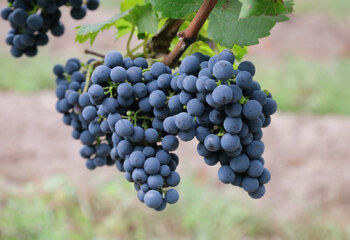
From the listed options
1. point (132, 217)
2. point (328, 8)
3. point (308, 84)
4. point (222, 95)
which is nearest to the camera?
point (222, 95)

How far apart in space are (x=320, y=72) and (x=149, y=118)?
5240 mm

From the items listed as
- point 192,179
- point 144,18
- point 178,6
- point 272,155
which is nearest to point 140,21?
point 144,18

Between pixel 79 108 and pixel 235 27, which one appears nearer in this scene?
pixel 235 27

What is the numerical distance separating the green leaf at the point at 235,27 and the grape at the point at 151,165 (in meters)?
0.22

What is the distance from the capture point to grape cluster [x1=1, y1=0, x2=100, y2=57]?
2.83 feet

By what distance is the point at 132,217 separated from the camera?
3045 millimetres

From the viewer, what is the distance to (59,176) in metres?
3.46

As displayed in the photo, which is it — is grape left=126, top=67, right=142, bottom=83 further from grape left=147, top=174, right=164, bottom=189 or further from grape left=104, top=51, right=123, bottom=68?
grape left=147, top=174, right=164, bottom=189

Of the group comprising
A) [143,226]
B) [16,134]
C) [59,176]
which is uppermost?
[143,226]

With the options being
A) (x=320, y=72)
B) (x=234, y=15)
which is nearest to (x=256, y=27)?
(x=234, y=15)

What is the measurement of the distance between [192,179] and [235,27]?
2.86 metres

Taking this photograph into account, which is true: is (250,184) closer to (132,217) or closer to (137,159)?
(137,159)

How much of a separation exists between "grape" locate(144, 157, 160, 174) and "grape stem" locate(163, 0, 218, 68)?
0.17 m

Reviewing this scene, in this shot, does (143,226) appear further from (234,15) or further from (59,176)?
(234,15)
